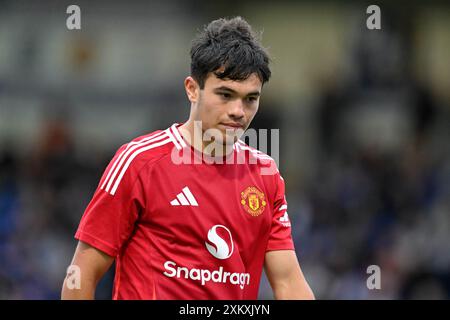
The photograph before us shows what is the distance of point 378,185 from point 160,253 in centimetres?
647

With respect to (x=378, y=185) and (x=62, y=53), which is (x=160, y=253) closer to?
(x=378, y=185)

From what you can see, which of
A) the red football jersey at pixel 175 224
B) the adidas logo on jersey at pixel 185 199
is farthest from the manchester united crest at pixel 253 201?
the adidas logo on jersey at pixel 185 199

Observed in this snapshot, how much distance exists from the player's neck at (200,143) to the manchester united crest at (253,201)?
211 mm

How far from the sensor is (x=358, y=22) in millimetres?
11367

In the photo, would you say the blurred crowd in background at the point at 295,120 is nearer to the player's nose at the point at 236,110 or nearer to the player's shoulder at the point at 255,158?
the player's shoulder at the point at 255,158

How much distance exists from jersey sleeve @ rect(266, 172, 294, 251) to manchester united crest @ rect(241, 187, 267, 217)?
0.11 meters

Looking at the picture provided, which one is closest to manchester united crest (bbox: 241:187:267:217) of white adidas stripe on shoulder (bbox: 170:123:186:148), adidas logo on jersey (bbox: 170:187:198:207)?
adidas logo on jersey (bbox: 170:187:198:207)

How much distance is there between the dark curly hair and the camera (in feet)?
12.8

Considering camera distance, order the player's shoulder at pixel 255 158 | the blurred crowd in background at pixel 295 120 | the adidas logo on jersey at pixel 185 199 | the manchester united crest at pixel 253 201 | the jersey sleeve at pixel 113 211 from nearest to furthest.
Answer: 1. the jersey sleeve at pixel 113 211
2. the adidas logo on jersey at pixel 185 199
3. the manchester united crest at pixel 253 201
4. the player's shoulder at pixel 255 158
5. the blurred crowd in background at pixel 295 120

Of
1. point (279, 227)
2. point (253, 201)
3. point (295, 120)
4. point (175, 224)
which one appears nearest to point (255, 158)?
point (253, 201)

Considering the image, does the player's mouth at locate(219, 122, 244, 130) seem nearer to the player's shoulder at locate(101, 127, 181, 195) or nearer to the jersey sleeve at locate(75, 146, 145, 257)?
the player's shoulder at locate(101, 127, 181, 195)

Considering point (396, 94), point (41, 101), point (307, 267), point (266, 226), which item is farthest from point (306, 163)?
point (266, 226)

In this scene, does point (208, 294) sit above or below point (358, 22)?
below

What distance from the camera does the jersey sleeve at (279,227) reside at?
405cm
